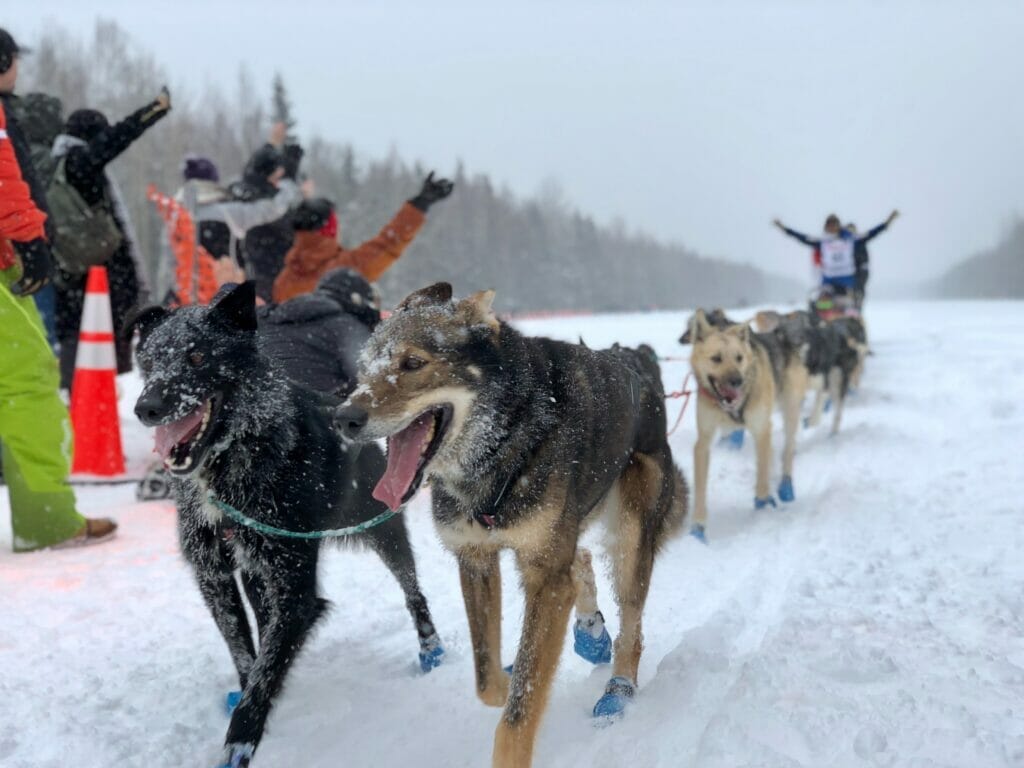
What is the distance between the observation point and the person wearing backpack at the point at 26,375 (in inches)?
137

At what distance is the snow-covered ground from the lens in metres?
2.26

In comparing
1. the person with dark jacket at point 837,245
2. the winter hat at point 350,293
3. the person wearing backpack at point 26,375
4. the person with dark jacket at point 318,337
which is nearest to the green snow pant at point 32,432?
the person wearing backpack at point 26,375

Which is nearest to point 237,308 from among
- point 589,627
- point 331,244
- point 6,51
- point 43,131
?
point 589,627

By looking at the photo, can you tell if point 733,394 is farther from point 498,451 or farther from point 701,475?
point 498,451

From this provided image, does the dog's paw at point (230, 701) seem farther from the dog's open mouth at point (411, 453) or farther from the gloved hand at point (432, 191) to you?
the gloved hand at point (432, 191)

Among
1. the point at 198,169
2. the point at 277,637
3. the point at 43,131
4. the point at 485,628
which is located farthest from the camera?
the point at 198,169

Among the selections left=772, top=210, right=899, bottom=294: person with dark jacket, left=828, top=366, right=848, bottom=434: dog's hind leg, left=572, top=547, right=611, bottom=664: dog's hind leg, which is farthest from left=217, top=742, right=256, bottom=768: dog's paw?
left=772, top=210, right=899, bottom=294: person with dark jacket

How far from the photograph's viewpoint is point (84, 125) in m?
5.23

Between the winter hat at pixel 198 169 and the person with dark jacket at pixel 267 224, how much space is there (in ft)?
2.57

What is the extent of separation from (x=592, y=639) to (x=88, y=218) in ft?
14.7

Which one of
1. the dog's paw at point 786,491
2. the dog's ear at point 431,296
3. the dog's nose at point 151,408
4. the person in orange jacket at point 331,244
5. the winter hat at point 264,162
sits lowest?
the dog's paw at point 786,491

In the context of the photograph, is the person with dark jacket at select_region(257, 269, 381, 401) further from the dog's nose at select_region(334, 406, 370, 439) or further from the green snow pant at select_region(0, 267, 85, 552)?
the dog's nose at select_region(334, 406, 370, 439)

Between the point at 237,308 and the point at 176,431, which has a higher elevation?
the point at 237,308

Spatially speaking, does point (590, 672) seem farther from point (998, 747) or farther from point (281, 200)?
point (281, 200)
